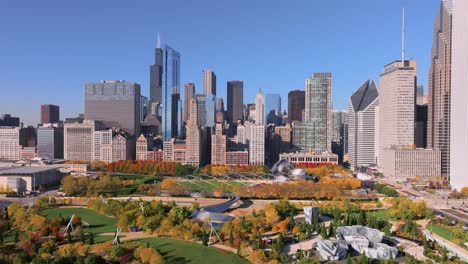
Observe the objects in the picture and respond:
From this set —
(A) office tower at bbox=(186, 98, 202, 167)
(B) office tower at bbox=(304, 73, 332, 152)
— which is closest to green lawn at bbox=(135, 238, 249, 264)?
(A) office tower at bbox=(186, 98, 202, 167)

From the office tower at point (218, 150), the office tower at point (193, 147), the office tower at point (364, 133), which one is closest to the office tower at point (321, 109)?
the office tower at point (364, 133)

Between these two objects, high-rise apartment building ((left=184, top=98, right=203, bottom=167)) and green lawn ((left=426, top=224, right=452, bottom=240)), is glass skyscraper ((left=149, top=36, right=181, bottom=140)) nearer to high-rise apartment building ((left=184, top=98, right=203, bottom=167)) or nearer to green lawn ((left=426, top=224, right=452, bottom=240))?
high-rise apartment building ((left=184, top=98, right=203, bottom=167))

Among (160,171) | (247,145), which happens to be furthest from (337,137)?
(160,171)

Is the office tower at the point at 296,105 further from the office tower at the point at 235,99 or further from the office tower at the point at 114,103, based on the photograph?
the office tower at the point at 114,103

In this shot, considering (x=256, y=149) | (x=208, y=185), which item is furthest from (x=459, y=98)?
(x=256, y=149)

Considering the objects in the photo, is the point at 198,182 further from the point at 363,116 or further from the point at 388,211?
the point at 363,116

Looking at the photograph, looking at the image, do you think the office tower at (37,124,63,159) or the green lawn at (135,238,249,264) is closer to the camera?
the green lawn at (135,238,249,264)
